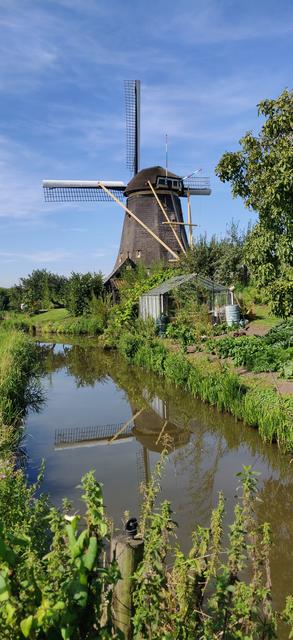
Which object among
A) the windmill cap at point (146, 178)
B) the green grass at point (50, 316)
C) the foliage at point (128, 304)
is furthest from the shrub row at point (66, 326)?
the windmill cap at point (146, 178)

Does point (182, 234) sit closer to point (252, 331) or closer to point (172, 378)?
point (252, 331)

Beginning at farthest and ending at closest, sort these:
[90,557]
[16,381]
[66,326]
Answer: [66,326], [16,381], [90,557]

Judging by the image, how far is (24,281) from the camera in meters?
39.8

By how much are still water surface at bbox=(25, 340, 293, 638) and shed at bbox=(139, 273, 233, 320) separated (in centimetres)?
693

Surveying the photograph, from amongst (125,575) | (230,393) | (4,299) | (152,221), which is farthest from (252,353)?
(4,299)

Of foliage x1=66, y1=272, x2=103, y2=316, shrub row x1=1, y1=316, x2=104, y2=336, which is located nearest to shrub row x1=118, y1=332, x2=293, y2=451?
shrub row x1=1, y1=316, x2=104, y2=336

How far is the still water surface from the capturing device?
5.36 meters

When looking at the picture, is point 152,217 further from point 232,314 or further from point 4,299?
point 4,299

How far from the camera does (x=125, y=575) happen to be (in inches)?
89.9

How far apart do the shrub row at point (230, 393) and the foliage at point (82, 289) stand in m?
14.2

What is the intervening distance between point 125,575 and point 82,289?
26.4 metres

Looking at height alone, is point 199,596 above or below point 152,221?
below

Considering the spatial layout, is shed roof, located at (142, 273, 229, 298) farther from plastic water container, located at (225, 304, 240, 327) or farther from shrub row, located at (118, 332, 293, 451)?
shrub row, located at (118, 332, 293, 451)

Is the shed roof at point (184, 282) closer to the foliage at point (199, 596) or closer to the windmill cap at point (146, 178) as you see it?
the windmill cap at point (146, 178)
